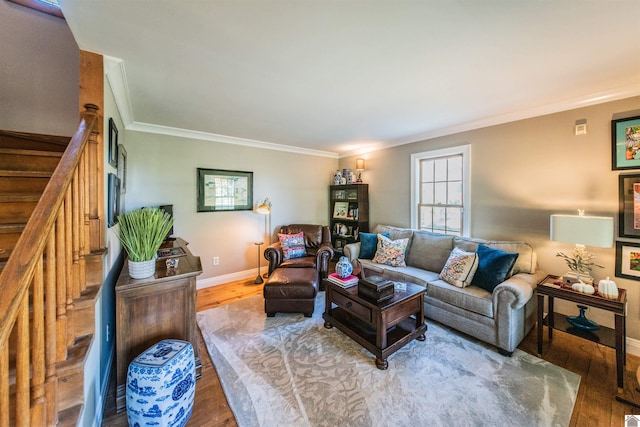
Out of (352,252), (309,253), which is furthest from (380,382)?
(309,253)

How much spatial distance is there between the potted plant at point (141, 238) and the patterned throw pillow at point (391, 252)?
2.70 meters

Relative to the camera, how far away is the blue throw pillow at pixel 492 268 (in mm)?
2430

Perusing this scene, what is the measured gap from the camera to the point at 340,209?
16.6 feet

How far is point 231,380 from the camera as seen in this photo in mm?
1908

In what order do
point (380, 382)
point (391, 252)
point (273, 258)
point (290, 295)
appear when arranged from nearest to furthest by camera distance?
point (380, 382)
point (290, 295)
point (391, 252)
point (273, 258)

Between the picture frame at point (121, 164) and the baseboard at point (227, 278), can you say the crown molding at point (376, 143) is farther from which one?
the baseboard at point (227, 278)

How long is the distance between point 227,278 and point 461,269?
3.39 m

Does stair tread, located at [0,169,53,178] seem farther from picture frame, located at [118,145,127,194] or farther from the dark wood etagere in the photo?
the dark wood etagere

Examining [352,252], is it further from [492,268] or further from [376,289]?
[492,268]

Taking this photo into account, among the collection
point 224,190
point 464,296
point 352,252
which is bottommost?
point 464,296

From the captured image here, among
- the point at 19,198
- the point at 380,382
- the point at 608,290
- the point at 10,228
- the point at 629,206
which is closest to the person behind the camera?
the point at 10,228

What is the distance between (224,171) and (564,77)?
160 inches

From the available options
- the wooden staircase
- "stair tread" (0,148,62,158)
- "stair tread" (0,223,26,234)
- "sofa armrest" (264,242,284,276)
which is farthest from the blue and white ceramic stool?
"sofa armrest" (264,242,284,276)

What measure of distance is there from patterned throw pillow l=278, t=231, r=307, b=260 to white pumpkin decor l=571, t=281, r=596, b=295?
3.05 m
